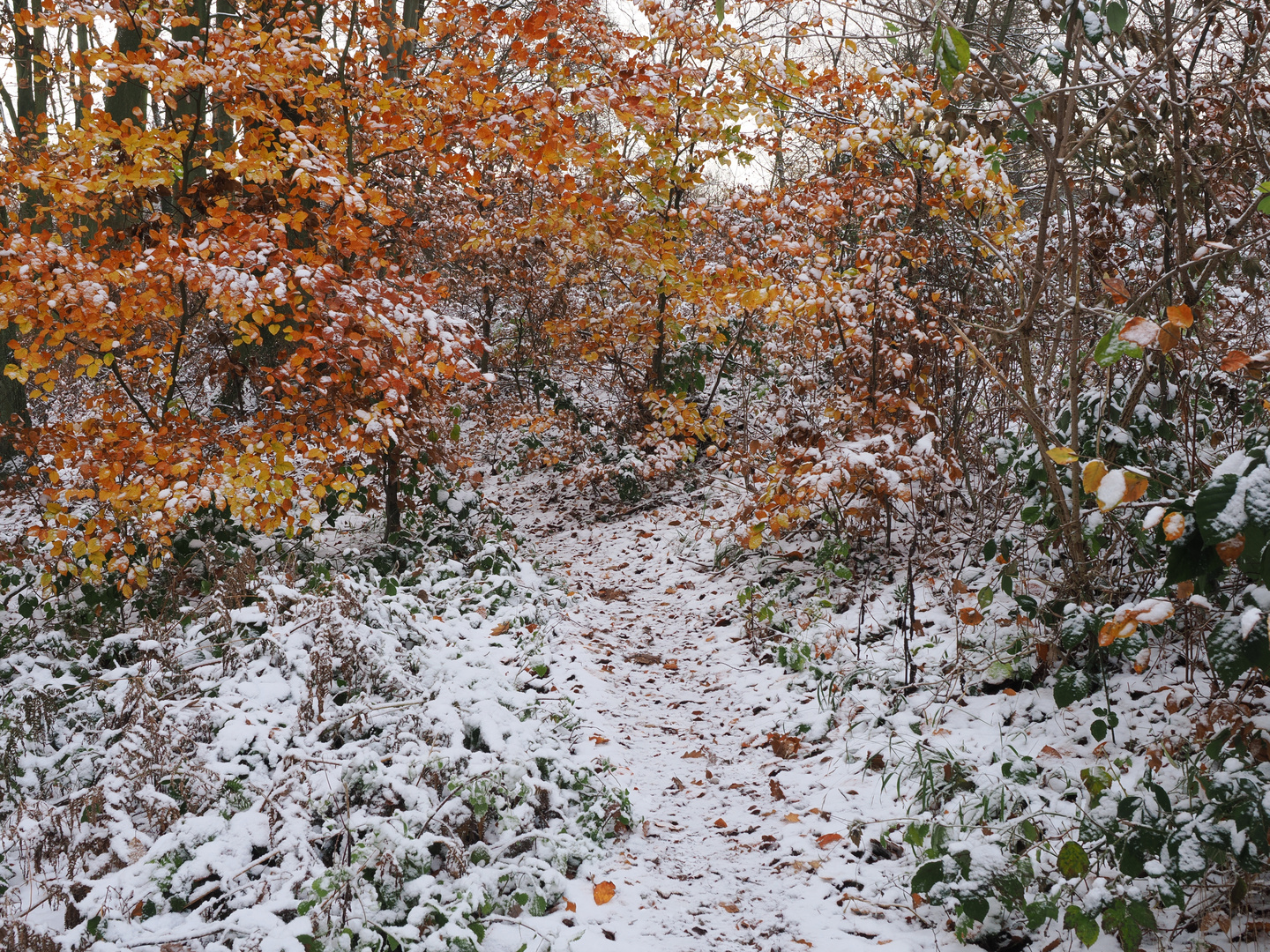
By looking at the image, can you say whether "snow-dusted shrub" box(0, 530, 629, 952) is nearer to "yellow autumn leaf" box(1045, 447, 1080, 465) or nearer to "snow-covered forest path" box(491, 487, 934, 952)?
"snow-covered forest path" box(491, 487, 934, 952)

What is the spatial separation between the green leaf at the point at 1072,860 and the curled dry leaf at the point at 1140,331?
1.68 m

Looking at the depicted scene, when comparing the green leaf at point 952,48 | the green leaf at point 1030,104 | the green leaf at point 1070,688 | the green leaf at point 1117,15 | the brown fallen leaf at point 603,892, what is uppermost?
the green leaf at point 1030,104

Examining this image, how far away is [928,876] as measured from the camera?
2.71 metres

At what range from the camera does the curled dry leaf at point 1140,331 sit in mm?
2086

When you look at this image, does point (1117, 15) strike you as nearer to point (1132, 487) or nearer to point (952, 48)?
point (952, 48)

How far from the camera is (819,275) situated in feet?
18.5

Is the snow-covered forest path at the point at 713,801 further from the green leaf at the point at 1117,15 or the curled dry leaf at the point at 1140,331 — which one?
the green leaf at the point at 1117,15

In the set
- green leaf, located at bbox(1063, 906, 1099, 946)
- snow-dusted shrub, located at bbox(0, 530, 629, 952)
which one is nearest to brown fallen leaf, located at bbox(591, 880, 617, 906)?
Result: snow-dusted shrub, located at bbox(0, 530, 629, 952)

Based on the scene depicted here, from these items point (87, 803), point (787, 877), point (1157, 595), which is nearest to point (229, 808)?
point (87, 803)

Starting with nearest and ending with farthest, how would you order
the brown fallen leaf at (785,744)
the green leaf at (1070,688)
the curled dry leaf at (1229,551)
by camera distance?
the curled dry leaf at (1229,551)
the green leaf at (1070,688)
the brown fallen leaf at (785,744)

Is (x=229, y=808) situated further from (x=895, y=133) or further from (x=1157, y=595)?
(x=895, y=133)

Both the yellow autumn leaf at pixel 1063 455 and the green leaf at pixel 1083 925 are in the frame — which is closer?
the yellow autumn leaf at pixel 1063 455

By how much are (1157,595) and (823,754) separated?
5.69 ft

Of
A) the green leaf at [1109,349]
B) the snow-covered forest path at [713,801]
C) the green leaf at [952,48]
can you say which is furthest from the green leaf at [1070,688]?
the green leaf at [952,48]
